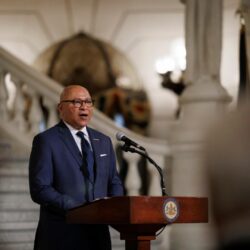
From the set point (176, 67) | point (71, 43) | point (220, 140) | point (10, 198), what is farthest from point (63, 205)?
point (71, 43)

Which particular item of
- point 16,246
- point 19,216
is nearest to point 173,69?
point 19,216

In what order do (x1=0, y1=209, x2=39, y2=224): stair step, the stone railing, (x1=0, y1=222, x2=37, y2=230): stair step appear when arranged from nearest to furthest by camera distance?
(x1=0, y1=222, x2=37, y2=230): stair step
(x1=0, y1=209, x2=39, y2=224): stair step
the stone railing

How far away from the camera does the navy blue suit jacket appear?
11.9ft

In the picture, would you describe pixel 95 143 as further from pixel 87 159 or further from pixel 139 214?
pixel 139 214

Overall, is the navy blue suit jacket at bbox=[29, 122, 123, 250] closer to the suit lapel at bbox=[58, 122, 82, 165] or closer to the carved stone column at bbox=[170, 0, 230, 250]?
the suit lapel at bbox=[58, 122, 82, 165]

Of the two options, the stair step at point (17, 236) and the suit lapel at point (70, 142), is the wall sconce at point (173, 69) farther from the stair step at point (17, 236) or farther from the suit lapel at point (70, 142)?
the suit lapel at point (70, 142)

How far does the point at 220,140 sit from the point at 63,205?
138 centimetres

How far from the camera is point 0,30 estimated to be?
11430 millimetres

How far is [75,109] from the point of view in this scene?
12.3ft

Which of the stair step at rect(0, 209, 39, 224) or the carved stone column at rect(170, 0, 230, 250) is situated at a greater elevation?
the carved stone column at rect(170, 0, 230, 250)

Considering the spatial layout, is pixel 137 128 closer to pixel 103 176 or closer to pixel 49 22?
pixel 49 22

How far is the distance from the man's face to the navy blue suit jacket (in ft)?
0.24

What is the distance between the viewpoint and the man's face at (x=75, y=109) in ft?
12.3

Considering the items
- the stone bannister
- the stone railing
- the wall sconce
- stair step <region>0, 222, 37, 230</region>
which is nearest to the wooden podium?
stair step <region>0, 222, 37, 230</region>
